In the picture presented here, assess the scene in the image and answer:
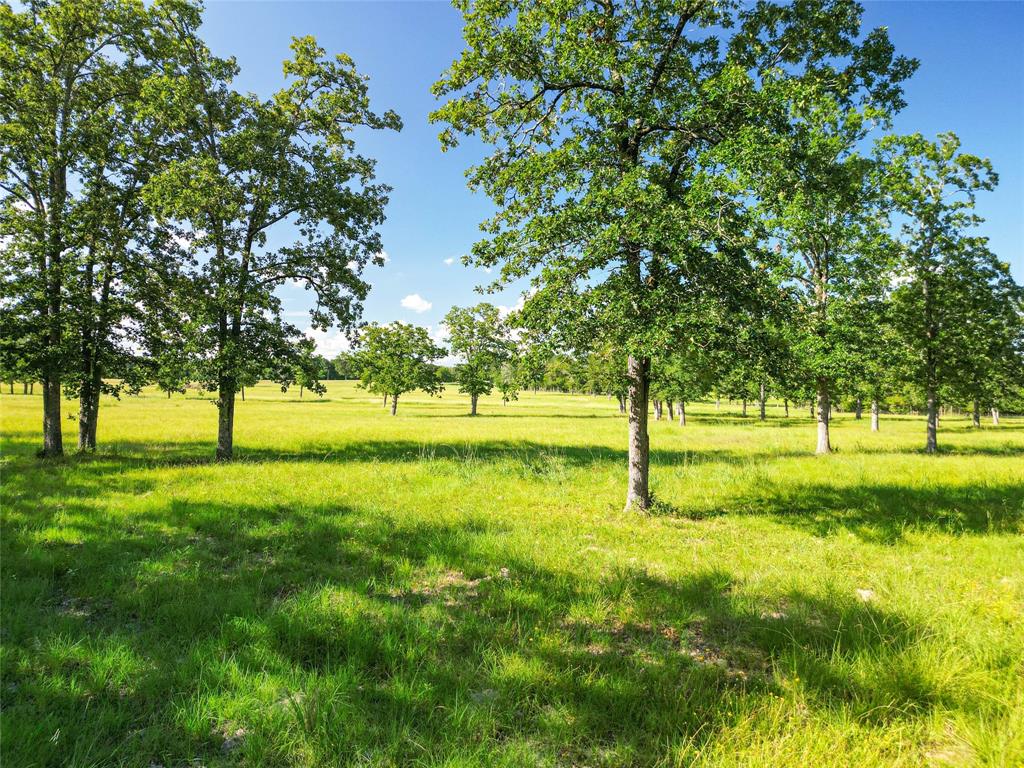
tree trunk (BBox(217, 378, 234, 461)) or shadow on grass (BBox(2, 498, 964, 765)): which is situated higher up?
tree trunk (BBox(217, 378, 234, 461))

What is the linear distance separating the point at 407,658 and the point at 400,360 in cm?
5523

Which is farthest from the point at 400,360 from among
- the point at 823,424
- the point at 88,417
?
the point at 823,424

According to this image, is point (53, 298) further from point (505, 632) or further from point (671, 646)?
point (671, 646)

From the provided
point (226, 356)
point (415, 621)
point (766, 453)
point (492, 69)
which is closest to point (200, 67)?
point (226, 356)

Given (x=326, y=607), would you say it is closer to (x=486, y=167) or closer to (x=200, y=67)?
(x=486, y=167)

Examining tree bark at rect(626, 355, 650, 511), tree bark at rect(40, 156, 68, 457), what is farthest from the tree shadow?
tree bark at rect(40, 156, 68, 457)

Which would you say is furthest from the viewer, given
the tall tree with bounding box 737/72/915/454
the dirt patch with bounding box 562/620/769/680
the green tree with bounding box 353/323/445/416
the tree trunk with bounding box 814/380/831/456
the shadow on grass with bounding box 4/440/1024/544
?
the green tree with bounding box 353/323/445/416

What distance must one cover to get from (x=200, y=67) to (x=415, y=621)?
70.6 ft

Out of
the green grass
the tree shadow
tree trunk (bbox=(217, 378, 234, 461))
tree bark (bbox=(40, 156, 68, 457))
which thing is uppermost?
tree bark (bbox=(40, 156, 68, 457))

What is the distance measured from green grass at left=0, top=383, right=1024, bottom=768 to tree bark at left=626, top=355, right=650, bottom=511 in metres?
0.54

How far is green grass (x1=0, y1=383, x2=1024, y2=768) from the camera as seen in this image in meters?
3.08

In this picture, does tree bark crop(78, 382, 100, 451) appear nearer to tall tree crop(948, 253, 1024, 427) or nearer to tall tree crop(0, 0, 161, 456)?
tall tree crop(0, 0, 161, 456)

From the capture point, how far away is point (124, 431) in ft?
79.3

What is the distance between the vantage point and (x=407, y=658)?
157 inches
